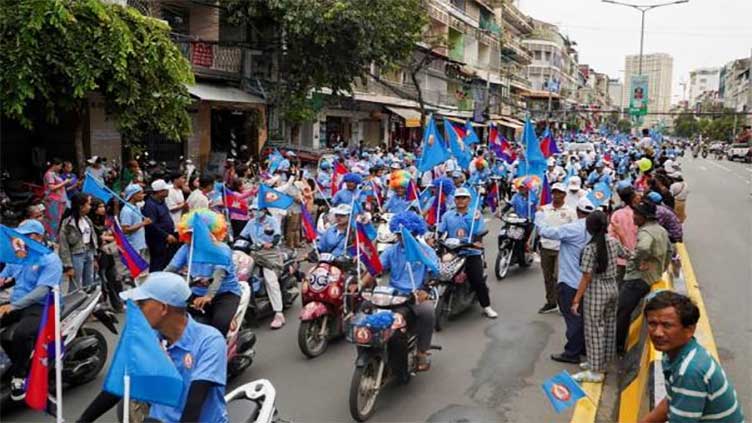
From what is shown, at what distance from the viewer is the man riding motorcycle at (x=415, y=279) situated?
5.68 metres

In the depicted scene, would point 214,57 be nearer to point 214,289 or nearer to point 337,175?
point 337,175

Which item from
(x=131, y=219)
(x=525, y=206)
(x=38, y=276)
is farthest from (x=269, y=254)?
(x=525, y=206)

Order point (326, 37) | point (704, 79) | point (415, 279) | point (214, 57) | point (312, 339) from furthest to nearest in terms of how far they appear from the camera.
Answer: point (704, 79) → point (214, 57) → point (326, 37) → point (312, 339) → point (415, 279)

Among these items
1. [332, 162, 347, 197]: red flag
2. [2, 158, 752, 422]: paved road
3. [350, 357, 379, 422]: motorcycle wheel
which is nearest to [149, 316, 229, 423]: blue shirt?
[350, 357, 379, 422]: motorcycle wheel

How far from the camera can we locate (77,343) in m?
5.59

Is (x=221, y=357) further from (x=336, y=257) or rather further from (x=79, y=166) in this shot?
(x=79, y=166)

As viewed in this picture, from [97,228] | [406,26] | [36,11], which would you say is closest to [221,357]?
[97,228]

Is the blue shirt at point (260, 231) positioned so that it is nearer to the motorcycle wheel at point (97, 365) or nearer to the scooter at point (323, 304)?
the scooter at point (323, 304)

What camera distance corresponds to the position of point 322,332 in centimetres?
669

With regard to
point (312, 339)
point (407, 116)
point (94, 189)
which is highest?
point (407, 116)

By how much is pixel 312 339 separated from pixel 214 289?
1.47 meters

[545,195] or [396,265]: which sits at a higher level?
[545,195]

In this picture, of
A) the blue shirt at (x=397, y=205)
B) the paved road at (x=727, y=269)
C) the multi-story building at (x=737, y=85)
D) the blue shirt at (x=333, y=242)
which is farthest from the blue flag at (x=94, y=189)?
the multi-story building at (x=737, y=85)

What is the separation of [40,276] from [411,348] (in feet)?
9.77
